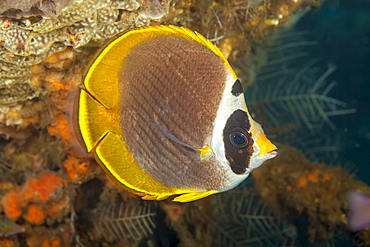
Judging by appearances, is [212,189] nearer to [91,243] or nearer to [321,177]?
[91,243]

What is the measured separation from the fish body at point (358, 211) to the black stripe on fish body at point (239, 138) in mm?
3291

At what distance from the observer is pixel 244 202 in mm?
4219

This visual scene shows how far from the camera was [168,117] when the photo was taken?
119cm

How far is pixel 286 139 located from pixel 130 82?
6.05 metres

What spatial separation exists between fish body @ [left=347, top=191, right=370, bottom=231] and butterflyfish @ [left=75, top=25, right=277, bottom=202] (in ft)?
10.6

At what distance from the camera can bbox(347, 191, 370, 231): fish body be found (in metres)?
3.57

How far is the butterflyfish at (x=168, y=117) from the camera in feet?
3.71

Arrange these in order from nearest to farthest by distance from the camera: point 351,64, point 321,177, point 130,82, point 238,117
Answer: point 238,117 → point 130,82 → point 321,177 → point 351,64

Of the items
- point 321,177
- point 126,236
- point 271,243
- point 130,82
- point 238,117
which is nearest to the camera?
point 238,117

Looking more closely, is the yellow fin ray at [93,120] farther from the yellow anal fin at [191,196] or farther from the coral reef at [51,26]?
the coral reef at [51,26]

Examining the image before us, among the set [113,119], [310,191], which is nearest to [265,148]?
[113,119]

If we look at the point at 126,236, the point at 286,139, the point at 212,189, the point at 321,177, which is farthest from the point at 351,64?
the point at 212,189

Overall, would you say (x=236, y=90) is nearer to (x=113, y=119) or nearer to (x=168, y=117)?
(x=168, y=117)

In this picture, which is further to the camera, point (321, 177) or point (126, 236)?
point (321, 177)
